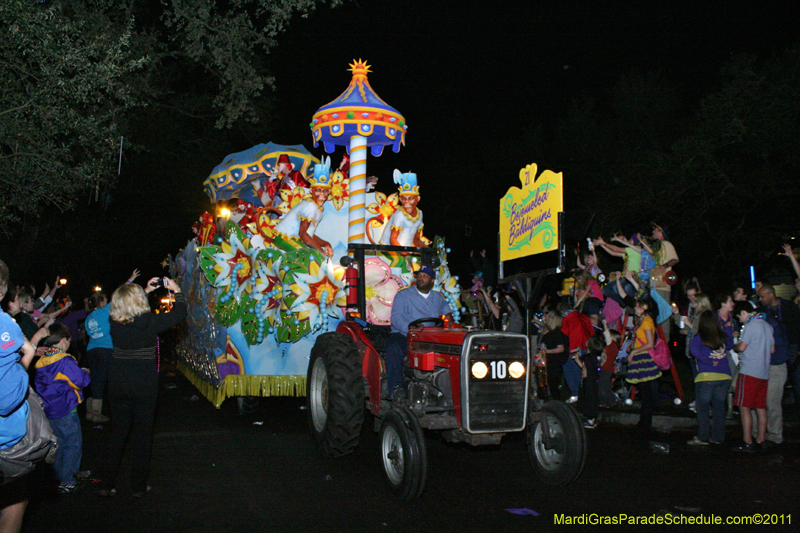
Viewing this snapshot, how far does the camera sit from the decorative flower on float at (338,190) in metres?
9.00

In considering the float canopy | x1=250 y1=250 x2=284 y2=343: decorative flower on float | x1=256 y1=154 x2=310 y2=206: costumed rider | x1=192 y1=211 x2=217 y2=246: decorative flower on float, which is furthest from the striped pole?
x1=192 y1=211 x2=217 y2=246: decorative flower on float

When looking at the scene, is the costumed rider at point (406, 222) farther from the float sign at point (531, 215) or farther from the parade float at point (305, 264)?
the float sign at point (531, 215)

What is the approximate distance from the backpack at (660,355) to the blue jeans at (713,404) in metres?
0.66

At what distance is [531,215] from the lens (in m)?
6.00

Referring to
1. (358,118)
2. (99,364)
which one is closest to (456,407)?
(358,118)

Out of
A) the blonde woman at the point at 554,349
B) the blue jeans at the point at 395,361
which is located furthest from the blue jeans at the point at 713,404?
the blue jeans at the point at 395,361

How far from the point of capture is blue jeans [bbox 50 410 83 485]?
5.22 meters

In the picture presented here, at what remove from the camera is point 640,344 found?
7.69m

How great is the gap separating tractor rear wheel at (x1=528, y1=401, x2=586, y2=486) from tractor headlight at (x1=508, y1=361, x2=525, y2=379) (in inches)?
13.1

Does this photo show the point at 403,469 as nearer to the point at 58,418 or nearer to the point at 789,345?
the point at 58,418

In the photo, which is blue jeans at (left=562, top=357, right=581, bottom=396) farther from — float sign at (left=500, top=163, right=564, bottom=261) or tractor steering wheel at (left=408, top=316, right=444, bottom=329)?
tractor steering wheel at (left=408, top=316, right=444, bottom=329)

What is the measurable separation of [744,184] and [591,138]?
1162 centimetres

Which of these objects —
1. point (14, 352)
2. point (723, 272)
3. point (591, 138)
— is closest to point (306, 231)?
point (14, 352)

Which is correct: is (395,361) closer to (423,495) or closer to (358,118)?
(423,495)
